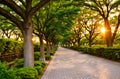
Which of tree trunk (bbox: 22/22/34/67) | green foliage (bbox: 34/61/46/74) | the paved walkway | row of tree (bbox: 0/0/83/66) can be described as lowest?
the paved walkway

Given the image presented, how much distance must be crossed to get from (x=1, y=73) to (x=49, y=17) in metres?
14.7

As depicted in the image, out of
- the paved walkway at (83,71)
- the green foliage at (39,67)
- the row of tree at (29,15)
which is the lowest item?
the paved walkway at (83,71)

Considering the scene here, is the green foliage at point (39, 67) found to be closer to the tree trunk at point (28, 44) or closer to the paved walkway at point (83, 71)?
the paved walkway at point (83, 71)

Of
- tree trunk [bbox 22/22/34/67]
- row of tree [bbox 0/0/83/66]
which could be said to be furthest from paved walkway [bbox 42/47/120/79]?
row of tree [bbox 0/0/83/66]

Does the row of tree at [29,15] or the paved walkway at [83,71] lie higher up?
the row of tree at [29,15]

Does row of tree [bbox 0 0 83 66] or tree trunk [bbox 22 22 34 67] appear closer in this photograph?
row of tree [bbox 0 0 83 66]

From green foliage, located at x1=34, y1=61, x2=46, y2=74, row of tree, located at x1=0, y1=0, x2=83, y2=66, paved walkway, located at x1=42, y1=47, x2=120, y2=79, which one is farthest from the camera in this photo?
green foliage, located at x1=34, y1=61, x2=46, y2=74

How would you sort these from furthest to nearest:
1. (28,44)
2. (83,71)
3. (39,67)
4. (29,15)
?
(83,71) → (39,67) → (28,44) → (29,15)

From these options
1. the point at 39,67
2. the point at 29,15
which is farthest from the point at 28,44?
the point at 39,67

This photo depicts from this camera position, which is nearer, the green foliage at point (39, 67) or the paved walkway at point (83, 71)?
the paved walkway at point (83, 71)

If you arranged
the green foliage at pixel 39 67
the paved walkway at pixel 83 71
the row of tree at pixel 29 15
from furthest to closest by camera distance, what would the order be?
the green foliage at pixel 39 67
the paved walkway at pixel 83 71
the row of tree at pixel 29 15

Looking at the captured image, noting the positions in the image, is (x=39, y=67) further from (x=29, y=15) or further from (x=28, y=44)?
(x=29, y=15)

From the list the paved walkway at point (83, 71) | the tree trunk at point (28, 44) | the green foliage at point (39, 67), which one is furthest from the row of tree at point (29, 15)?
the paved walkway at point (83, 71)

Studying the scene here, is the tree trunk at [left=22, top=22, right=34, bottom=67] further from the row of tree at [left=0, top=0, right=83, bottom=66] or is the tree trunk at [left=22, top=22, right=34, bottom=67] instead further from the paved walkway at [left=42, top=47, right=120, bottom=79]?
the paved walkway at [left=42, top=47, right=120, bottom=79]
